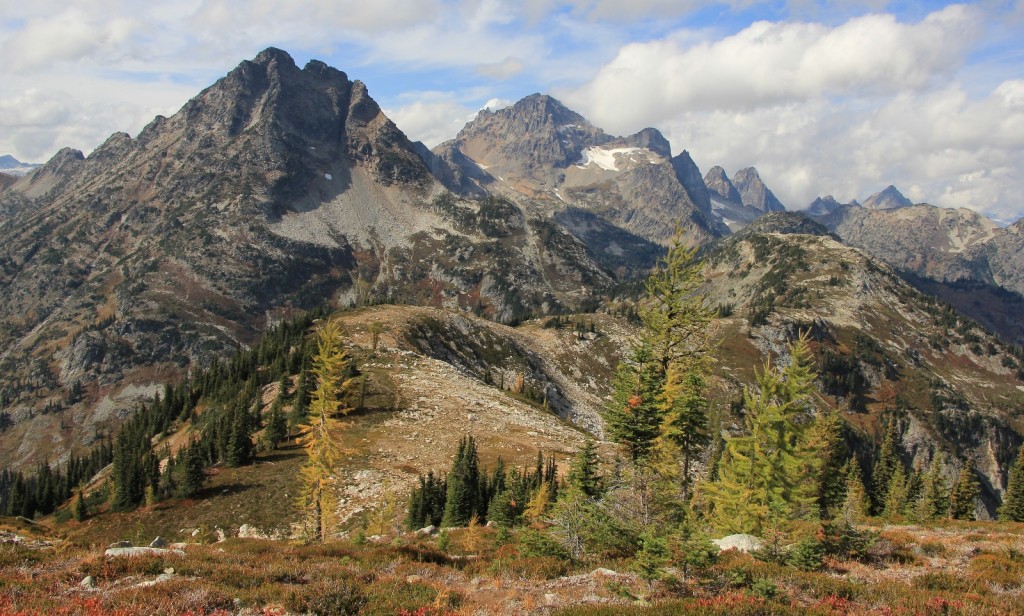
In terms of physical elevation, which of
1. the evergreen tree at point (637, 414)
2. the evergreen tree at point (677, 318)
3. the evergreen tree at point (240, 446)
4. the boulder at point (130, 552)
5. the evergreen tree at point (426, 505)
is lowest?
the evergreen tree at point (426, 505)

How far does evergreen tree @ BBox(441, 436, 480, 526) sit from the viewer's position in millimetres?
48062

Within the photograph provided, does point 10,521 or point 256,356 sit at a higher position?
point 256,356

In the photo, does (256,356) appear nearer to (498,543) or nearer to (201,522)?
(201,522)

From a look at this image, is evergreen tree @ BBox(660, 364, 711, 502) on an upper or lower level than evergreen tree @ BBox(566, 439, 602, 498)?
upper

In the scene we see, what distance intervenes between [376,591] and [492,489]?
39699 millimetres

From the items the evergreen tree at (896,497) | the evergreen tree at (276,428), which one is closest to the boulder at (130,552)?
the evergreen tree at (276,428)

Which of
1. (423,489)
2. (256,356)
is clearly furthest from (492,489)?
(256,356)

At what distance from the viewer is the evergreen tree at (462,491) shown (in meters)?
48.1

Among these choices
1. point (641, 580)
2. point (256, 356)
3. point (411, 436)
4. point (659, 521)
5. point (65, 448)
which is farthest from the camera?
point (65, 448)

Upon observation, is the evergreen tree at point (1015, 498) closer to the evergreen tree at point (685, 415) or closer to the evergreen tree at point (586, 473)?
the evergreen tree at point (685, 415)

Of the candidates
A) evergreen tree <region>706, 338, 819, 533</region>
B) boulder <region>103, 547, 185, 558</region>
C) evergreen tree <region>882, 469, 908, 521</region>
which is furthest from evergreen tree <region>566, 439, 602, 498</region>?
evergreen tree <region>882, 469, 908, 521</region>

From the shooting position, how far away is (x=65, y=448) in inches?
7859

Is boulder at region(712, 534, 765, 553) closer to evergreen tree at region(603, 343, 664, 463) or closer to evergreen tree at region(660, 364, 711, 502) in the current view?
evergreen tree at region(660, 364, 711, 502)

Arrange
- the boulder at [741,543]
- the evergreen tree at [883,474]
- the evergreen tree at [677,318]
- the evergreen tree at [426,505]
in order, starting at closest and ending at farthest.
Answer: the boulder at [741,543] → the evergreen tree at [677,318] → the evergreen tree at [426,505] → the evergreen tree at [883,474]
